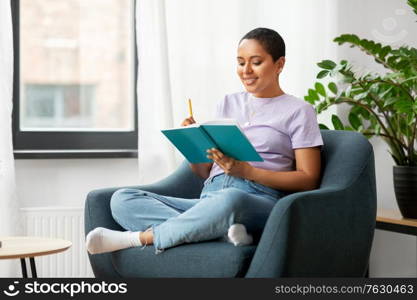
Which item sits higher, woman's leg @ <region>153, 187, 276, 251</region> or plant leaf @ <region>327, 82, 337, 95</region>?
plant leaf @ <region>327, 82, 337, 95</region>

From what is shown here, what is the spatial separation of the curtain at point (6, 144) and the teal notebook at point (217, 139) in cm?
97

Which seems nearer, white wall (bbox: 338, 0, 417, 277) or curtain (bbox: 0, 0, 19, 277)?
curtain (bbox: 0, 0, 19, 277)

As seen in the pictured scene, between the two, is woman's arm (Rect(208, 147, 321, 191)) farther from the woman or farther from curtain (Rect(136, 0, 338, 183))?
curtain (Rect(136, 0, 338, 183))

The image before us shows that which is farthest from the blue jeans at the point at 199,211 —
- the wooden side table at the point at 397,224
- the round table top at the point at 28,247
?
the wooden side table at the point at 397,224

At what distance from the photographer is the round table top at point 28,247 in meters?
1.96

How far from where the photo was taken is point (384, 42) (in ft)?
10.8

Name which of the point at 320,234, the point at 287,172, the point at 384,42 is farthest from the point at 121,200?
the point at 384,42

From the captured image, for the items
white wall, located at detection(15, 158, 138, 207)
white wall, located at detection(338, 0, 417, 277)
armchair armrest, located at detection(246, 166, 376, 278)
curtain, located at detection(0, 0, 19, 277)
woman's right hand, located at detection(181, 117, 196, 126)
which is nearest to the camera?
armchair armrest, located at detection(246, 166, 376, 278)

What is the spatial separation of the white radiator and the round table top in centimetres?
75

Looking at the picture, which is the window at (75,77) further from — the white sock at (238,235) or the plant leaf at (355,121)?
the white sock at (238,235)

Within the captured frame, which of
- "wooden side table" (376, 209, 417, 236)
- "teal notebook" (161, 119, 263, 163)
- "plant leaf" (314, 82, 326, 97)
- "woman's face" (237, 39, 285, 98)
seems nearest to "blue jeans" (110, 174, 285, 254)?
"teal notebook" (161, 119, 263, 163)

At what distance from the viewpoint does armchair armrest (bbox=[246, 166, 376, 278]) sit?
190cm

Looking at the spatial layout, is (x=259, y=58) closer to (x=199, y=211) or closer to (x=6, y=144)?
(x=199, y=211)

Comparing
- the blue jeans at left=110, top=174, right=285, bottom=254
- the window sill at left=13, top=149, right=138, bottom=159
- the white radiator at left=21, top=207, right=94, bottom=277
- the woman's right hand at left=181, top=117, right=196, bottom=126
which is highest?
the woman's right hand at left=181, top=117, right=196, bottom=126
